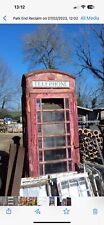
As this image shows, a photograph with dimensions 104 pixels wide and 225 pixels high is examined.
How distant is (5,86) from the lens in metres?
1.19

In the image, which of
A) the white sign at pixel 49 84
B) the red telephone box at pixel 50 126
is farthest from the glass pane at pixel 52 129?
the white sign at pixel 49 84

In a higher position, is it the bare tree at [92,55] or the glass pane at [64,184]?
the bare tree at [92,55]

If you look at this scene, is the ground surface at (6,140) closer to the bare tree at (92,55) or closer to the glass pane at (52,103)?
the glass pane at (52,103)

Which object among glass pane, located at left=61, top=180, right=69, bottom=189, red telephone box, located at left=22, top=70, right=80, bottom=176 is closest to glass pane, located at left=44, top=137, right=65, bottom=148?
red telephone box, located at left=22, top=70, right=80, bottom=176

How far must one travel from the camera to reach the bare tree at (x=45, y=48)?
3.90 feet

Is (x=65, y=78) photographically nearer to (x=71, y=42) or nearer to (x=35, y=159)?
(x=71, y=42)

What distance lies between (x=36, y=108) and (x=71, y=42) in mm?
218

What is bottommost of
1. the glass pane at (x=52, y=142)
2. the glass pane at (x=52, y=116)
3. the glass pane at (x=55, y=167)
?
the glass pane at (x=55, y=167)

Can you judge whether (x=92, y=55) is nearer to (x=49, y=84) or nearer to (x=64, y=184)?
(x=49, y=84)

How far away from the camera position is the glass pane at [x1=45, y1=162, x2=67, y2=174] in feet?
4.06

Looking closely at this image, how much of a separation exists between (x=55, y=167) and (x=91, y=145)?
126 mm

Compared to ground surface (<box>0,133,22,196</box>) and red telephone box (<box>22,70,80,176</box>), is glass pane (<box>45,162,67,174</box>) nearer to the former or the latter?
red telephone box (<box>22,70,80,176</box>)

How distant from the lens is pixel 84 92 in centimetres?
123

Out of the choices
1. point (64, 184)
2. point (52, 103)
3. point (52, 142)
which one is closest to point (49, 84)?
point (52, 103)
